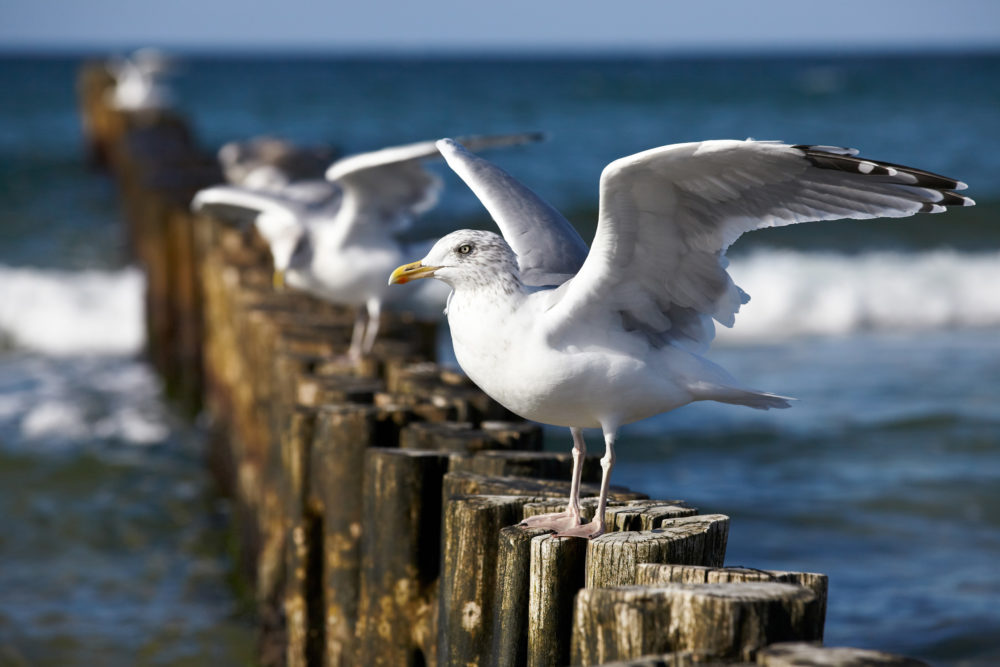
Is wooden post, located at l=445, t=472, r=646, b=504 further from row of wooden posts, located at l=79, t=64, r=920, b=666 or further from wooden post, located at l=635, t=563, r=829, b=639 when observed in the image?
wooden post, located at l=635, t=563, r=829, b=639

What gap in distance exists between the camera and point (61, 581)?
6.08 meters

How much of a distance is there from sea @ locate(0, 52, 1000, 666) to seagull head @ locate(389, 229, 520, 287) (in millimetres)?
2623

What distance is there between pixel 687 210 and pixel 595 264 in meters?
0.29

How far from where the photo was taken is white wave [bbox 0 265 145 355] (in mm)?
12219

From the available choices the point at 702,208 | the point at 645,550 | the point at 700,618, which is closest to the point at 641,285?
the point at 702,208

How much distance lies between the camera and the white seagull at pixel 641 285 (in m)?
3.11

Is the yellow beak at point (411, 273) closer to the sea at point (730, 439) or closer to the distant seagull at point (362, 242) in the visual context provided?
the sea at point (730, 439)

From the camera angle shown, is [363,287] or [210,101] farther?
[210,101]

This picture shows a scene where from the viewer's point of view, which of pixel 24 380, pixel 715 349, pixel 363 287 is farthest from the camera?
pixel 715 349

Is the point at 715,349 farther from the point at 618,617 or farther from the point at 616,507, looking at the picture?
the point at 618,617

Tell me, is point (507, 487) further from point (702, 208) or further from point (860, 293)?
point (860, 293)

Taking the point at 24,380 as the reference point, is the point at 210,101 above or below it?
above

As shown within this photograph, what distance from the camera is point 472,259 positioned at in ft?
11.0

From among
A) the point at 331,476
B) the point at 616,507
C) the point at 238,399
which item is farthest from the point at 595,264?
the point at 238,399
